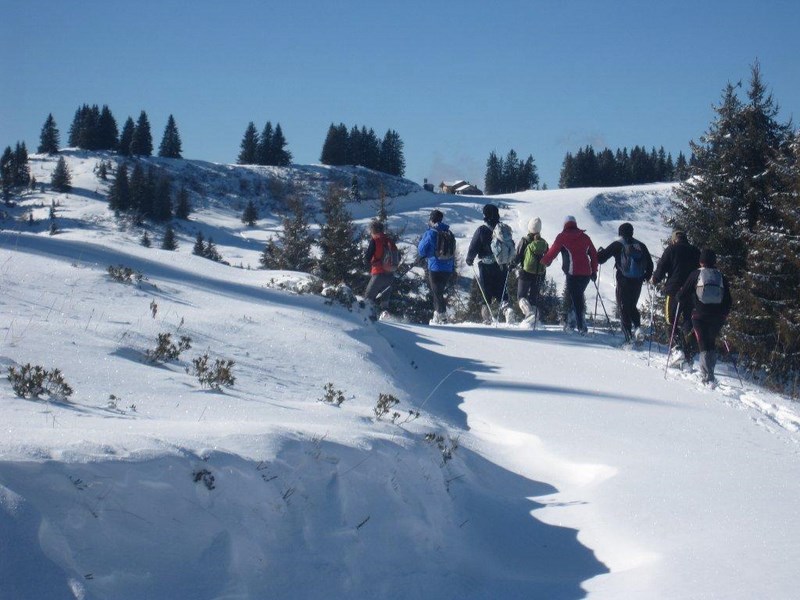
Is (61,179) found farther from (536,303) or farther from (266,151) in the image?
(536,303)

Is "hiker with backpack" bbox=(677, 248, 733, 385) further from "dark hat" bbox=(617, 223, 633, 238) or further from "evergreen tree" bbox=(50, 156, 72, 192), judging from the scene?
"evergreen tree" bbox=(50, 156, 72, 192)

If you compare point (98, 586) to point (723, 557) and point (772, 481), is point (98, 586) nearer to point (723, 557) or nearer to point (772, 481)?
point (723, 557)

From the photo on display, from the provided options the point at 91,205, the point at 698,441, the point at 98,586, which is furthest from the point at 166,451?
the point at 91,205

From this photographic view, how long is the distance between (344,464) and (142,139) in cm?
11599

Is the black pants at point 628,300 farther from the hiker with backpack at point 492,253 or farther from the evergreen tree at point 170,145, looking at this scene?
the evergreen tree at point 170,145

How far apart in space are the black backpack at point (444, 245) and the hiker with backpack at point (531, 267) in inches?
49.7

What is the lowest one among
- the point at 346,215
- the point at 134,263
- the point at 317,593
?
the point at 317,593

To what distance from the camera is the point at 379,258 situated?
14898mm

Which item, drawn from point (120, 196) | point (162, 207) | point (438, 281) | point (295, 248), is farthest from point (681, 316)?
point (120, 196)

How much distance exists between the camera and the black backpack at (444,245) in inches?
602

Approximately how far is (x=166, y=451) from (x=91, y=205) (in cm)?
8182

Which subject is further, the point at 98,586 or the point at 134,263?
the point at 134,263

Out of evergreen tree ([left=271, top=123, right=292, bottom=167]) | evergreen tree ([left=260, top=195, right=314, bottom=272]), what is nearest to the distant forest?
evergreen tree ([left=271, top=123, right=292, bottom=167])

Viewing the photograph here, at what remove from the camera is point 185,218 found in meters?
83.4
